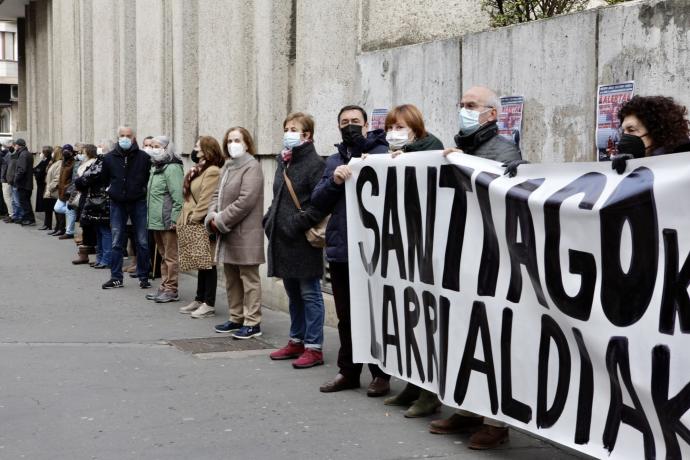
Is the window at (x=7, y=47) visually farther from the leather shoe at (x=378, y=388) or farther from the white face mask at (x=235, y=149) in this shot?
A: the leather shoe at (x=378, y=388)

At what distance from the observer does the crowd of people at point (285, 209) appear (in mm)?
5832

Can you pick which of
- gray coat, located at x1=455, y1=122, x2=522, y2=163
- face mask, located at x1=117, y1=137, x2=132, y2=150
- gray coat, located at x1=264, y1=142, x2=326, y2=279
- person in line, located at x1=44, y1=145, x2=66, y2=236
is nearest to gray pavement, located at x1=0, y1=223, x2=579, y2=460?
gray coat, located at x1=264, y1=142, x2=326, y2=279

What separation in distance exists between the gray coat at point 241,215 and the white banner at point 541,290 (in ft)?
7.46

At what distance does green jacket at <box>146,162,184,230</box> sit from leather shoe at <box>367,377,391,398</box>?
4.79m

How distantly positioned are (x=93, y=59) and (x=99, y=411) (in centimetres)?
1641

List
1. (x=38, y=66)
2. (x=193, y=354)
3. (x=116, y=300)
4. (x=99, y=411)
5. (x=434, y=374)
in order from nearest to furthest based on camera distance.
Answer: (x=434, y=374)
(x=99, y=411)
(x=193, y=354)
(x=116, y=300)
(x=38, y=66)

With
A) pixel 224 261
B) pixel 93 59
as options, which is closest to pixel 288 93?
pixel 224 261

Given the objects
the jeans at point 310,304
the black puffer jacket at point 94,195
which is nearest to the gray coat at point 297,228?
the jeans at point 310,304

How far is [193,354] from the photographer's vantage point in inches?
335

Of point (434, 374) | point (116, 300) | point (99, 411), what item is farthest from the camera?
point (116, 300)

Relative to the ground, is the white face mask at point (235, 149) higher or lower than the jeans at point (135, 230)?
higher

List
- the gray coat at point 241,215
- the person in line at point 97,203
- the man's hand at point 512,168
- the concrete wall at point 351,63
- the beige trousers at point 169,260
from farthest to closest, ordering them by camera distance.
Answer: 1. the person in line at point 97,203
2. the beige trousers at point 169,260
3. the gray coat at point 241,215
4. the concrete wall at point 351,63
5. the man's hand at point 512,168

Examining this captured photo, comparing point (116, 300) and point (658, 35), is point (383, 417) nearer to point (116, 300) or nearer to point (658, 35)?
→ point (658, 35)

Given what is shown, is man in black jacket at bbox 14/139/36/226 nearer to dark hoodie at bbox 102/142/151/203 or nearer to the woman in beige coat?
dark hoodie at bbox 102/142/151/203
